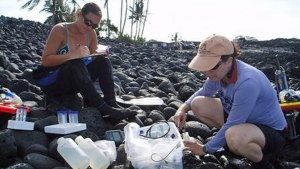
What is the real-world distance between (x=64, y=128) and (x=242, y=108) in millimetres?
1648

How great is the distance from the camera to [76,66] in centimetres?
417

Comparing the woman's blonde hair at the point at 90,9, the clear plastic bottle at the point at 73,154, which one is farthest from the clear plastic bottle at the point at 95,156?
the woman's blonde hair at the point at 90,9

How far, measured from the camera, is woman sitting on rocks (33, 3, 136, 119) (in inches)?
165

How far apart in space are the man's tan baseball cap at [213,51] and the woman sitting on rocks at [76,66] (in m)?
1.43

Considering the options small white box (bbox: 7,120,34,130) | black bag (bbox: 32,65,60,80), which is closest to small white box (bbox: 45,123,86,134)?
small white box (bbox: 7,120,34,130)

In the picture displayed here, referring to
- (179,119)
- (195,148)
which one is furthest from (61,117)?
(195,148)

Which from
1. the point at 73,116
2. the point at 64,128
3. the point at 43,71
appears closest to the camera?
the point at 64,128

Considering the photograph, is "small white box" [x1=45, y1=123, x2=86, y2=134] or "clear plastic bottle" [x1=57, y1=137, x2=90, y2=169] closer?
"clear plastic bottle" [x1=57, y1=137, x2=90, y2=169]

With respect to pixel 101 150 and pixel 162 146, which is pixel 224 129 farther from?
pixel 101 150

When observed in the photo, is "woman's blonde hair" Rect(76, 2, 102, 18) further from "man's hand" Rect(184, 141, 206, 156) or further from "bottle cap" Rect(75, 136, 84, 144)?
"man's hand" Rect(184, 141, 206, 156)

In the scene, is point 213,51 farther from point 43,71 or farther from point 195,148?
point 43,71

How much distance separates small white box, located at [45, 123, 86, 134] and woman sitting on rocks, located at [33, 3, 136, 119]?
2.23 feet

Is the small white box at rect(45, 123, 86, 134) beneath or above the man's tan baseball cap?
beneath

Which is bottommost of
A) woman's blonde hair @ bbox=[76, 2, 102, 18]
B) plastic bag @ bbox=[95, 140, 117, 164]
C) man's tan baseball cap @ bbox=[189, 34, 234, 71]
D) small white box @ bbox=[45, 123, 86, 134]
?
plastic bag @ bbox=[95, 140, 117, 164]
